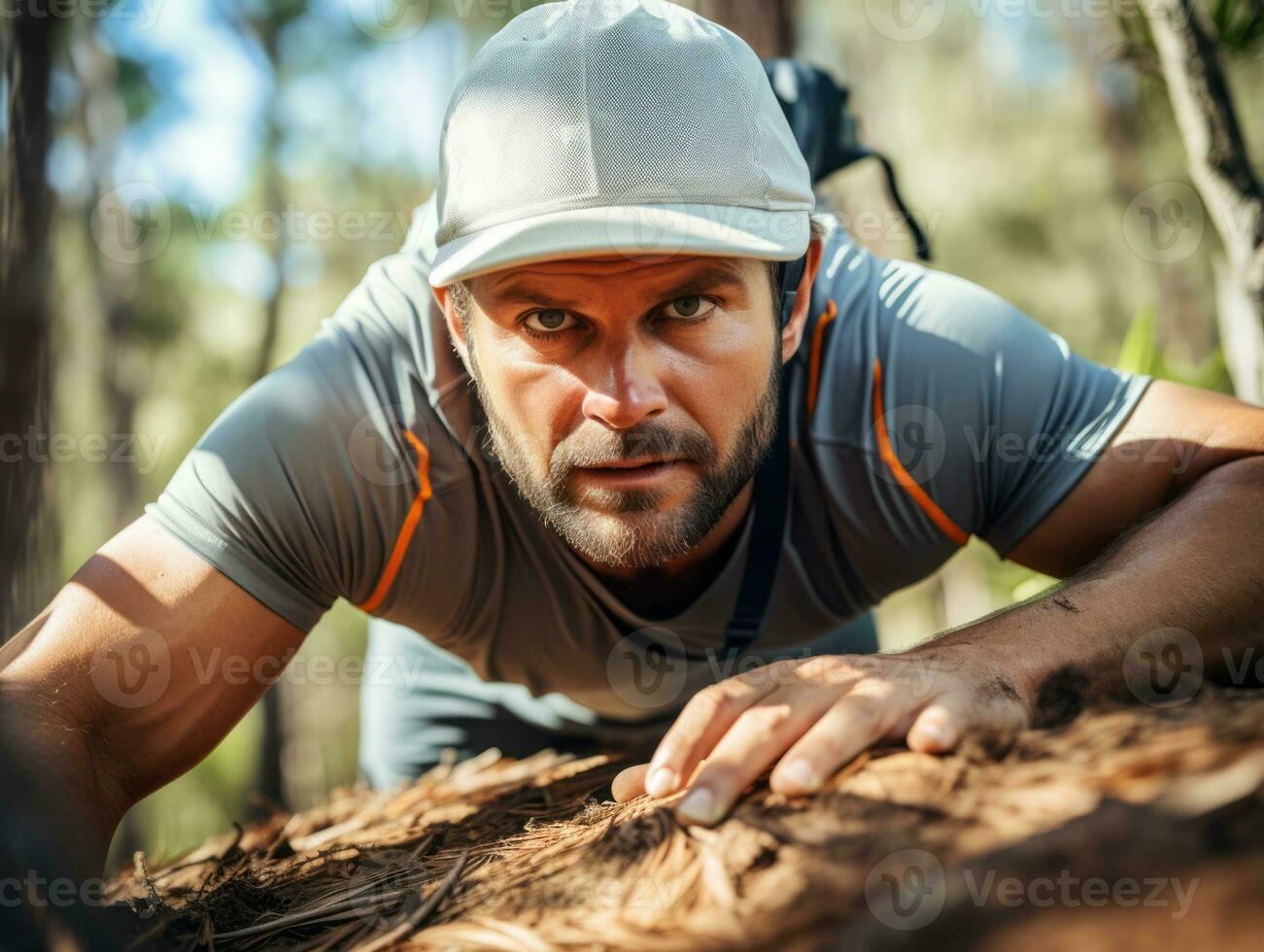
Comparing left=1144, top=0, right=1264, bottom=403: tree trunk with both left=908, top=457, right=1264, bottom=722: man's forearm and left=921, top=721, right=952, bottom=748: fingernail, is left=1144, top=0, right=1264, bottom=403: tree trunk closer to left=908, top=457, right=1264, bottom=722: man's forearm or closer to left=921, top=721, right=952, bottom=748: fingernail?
left=908, top=457, right=1264, bottom=722: man's forearm

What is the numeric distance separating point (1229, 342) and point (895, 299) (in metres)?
1.56

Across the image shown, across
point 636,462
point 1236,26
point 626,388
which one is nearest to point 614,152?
point 626,388

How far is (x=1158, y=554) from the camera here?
1983mm

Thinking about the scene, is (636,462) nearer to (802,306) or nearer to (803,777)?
(802,306)

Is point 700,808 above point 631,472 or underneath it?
underneath

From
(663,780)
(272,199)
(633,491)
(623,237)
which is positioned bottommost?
(663,780)

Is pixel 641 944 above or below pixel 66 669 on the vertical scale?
below

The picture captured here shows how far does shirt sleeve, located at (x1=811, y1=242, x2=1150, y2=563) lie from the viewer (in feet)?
7.89

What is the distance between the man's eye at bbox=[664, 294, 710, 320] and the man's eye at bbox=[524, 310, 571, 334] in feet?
0.67

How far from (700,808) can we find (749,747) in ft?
0.35

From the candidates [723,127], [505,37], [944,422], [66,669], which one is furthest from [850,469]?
[66,669]

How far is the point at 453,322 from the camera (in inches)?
92.6

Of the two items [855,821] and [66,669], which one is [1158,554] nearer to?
[855,821]

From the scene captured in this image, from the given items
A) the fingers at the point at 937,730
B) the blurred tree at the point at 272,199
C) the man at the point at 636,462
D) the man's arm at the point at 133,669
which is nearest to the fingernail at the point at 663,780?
the man at the point at 636,462
